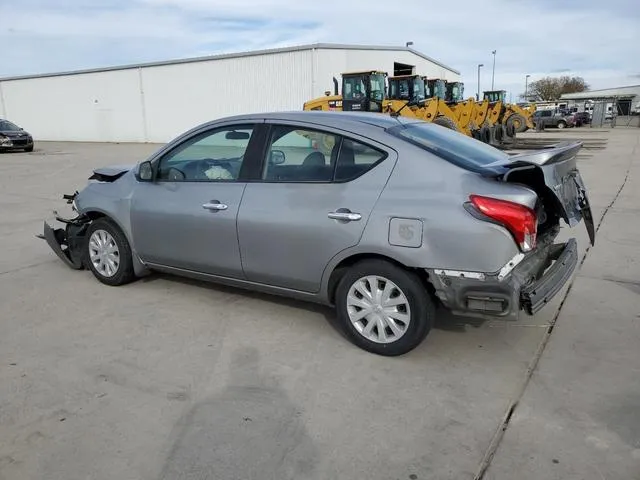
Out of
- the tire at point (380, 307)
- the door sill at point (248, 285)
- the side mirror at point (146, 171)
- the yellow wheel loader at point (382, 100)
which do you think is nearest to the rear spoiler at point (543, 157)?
the tire at point (380, 307)

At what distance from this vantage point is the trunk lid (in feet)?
11.2

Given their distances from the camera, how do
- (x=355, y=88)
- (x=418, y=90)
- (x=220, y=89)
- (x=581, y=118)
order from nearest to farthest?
(x=355, y=88) → (x=418, y=90) → (x=220, y=89) → (x=581, y=118)

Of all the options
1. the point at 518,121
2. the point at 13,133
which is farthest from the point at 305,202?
the point at 13,133

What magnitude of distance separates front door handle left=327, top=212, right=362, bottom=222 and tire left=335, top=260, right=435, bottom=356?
0.31m

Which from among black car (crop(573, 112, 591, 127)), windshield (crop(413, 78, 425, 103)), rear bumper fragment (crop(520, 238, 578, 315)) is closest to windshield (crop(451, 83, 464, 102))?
windshield (crop(413, 78, 425, 103))

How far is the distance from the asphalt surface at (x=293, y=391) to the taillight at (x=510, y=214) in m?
0.96

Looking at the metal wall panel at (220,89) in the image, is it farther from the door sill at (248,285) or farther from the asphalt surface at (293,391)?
the asphalt surface at (293,391)

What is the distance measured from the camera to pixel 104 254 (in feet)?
17.3

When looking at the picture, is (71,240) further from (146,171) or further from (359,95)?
(359,95)

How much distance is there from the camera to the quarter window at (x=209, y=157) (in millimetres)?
4391

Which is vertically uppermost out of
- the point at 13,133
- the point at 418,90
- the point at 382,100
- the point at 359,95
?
the point at 418,90

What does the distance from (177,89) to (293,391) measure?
3549 cm

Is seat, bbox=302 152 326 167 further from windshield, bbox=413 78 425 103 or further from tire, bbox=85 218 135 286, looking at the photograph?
windshield, bbox=413 78 425 103

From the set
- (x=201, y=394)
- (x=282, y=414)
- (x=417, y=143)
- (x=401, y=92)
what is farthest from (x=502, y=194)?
(x=401, y=92)
